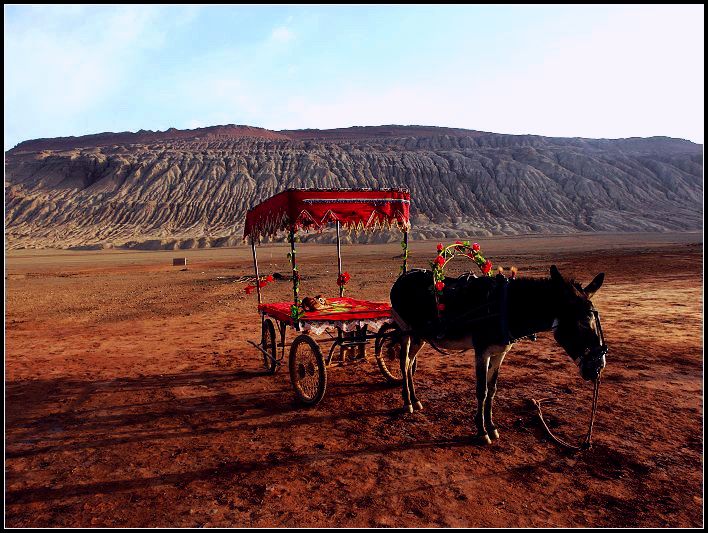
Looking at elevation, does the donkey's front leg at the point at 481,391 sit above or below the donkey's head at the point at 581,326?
below

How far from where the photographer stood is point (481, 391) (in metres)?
6.18

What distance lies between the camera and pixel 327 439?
6426 millimetres

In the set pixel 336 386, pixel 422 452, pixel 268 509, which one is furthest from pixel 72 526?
pixel 336 386

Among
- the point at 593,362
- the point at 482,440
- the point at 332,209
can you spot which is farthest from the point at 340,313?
the point at 593,362

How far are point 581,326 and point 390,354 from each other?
4.64m

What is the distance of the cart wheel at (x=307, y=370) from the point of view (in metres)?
7.30

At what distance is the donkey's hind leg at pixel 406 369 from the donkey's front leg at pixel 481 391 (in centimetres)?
134

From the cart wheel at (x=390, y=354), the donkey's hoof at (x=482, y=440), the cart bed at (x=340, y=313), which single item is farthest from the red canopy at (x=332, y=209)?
the donkey's hoof at (x=482, y=440)

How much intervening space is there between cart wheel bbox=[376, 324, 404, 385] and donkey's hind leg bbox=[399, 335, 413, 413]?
0.78 ft

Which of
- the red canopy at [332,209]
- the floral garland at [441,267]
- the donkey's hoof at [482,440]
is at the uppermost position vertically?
the red canopy at [332,209]

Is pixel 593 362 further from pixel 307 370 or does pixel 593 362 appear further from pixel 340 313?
pixel 307 370

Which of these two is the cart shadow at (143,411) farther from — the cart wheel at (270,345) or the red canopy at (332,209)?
the red canopy at (332,209)

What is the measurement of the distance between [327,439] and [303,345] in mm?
1948

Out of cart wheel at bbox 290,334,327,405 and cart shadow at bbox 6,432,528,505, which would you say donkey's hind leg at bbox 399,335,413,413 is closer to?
cart shadow at bbox 6,432,528,505
